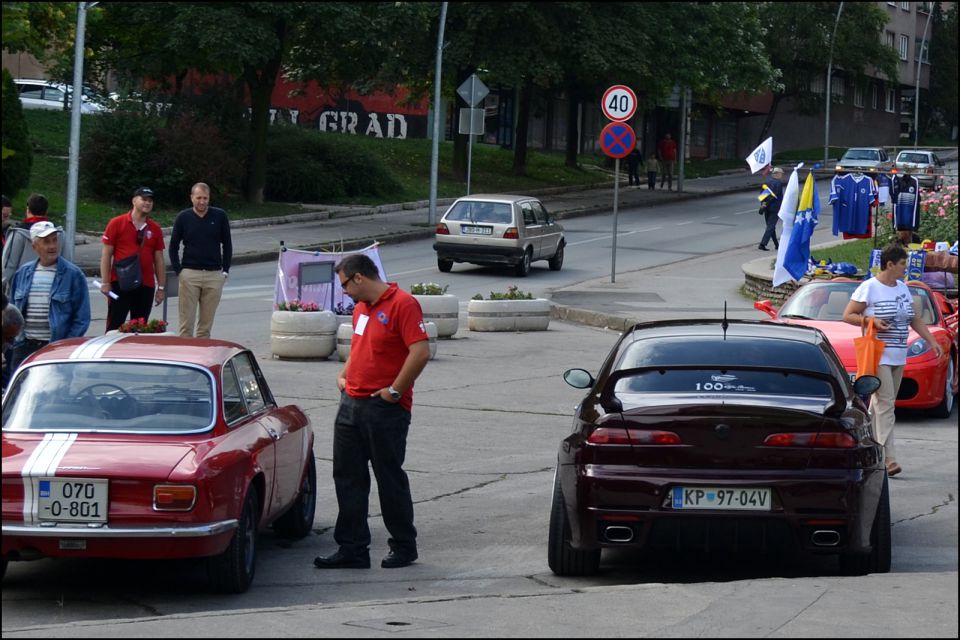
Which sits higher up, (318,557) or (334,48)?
(334,48)

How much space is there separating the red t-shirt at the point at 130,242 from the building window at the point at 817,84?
63432mm

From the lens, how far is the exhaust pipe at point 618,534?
7312 millimetres

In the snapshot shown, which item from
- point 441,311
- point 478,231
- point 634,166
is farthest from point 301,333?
point 634,166

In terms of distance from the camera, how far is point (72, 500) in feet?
22.7

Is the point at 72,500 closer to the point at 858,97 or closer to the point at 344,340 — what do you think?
the point at 344,340

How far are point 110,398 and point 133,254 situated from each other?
6322mm

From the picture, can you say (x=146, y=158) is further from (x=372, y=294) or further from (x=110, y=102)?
(x=372, y=294)

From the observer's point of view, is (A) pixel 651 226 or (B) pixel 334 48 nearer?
(B) pixel 334 48

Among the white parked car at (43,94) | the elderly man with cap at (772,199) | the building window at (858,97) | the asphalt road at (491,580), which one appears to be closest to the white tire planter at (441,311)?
the asphalt road at (491,580)

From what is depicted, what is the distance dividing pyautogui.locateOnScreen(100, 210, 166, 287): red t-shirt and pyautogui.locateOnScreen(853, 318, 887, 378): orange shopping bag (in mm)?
6696

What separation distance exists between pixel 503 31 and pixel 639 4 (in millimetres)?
4715

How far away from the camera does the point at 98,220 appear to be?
31125 mm

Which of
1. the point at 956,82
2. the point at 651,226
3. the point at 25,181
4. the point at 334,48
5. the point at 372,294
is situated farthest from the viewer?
the point at 651,226

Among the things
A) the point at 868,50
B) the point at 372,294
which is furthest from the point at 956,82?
the point at 868,50
